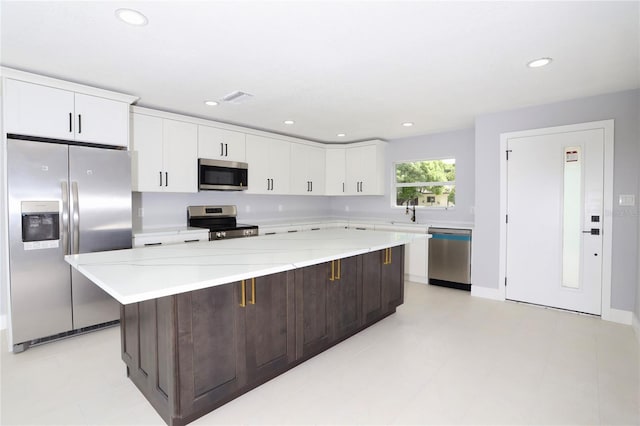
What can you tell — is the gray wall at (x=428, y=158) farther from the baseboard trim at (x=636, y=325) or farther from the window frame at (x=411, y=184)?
the baseboard trim at (x=636, y=325)

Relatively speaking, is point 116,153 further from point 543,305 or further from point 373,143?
point 543,305

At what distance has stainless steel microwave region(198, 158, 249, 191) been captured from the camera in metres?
4.29

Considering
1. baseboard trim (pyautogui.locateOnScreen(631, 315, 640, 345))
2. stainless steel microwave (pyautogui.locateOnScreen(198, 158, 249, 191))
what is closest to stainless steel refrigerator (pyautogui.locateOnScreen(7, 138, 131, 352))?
stainless steel microwave (pyautogui.locateOnScreen(198, 158, 249, 191))

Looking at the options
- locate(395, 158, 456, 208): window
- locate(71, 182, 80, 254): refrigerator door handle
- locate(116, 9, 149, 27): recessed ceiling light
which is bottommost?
locate(71, 182, 80, 254): refrigerator door handle

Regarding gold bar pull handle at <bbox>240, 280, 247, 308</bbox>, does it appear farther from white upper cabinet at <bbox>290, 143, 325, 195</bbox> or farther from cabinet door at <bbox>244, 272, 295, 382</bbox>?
white upper cabinet at <bbox>290, 143, 325, 195</bbox>

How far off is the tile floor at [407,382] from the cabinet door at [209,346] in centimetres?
17

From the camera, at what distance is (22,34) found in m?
2.17

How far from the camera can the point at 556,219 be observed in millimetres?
3697

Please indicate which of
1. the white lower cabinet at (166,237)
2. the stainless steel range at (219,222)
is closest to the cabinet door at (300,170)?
the stainless steel range at (219,222)

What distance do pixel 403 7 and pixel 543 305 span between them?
367cm

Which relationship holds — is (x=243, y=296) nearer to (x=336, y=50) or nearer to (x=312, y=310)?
(x=312, y=310)

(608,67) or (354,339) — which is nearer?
(608,67)

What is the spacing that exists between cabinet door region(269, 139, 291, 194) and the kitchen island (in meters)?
2.50

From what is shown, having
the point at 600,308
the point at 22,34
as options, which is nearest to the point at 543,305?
the point at 600,308
